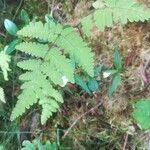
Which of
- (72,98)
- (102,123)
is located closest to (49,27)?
(72,98)

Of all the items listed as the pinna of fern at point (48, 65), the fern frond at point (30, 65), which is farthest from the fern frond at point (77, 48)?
the fern frond at point (30, 65)

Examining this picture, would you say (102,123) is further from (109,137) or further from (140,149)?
(140,149)

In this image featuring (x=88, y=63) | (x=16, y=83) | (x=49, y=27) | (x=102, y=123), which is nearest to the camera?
(x=88, y=63)

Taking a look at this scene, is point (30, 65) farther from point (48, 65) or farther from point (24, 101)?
point (24, 101)

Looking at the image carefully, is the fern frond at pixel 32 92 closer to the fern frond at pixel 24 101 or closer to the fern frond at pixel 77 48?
the fern frond at pixel 24 101

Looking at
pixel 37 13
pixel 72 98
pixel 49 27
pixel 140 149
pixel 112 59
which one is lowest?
pixel 140 149

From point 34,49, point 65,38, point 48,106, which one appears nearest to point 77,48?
point 65,38

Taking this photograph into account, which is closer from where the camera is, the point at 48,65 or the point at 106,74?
the point at 48,65

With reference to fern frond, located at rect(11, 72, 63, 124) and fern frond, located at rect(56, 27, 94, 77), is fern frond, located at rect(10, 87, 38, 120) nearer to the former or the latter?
fern frond, located at rect(11, 72, 63, 124)
